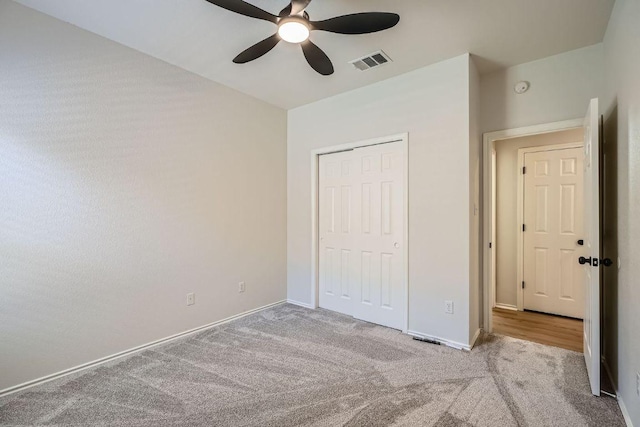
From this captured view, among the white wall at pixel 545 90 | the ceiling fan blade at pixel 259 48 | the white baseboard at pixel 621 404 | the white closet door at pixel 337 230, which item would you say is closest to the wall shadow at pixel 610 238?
the white baseboard at pixel 621 404

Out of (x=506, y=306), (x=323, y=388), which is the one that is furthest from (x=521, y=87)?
(x=323, y=388)

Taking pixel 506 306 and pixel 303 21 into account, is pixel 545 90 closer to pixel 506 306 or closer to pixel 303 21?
pixel 303 21

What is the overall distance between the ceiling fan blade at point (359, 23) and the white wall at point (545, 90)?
1.83 m

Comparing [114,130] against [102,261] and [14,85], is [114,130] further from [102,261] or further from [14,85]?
[102,261]

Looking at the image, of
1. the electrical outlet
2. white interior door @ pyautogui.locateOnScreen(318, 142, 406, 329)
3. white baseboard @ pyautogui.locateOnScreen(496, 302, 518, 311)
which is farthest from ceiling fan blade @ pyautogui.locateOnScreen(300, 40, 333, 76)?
white baseboard @ pyautogui.locateOnScreen(496, 302, 518, 311)

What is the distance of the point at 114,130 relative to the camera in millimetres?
2471

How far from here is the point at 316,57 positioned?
6.82 feet

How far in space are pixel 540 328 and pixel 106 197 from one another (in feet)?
14.6

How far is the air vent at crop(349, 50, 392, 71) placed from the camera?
2.65 m

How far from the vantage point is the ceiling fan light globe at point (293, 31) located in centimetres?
177

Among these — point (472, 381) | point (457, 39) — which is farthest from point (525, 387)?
point (457, 39)

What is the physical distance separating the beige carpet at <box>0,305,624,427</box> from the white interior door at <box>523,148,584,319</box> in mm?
1265

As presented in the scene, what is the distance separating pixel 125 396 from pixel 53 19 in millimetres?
2765

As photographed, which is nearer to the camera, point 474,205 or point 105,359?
point 105,359
